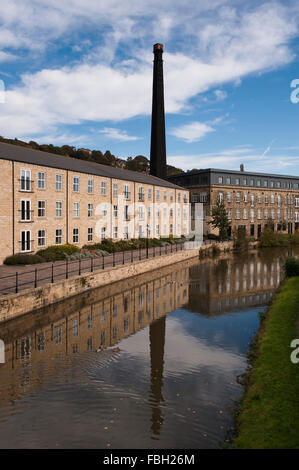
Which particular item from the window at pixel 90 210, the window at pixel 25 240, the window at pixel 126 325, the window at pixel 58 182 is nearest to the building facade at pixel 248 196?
the window at pixel 90 210

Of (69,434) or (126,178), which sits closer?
(69,434)

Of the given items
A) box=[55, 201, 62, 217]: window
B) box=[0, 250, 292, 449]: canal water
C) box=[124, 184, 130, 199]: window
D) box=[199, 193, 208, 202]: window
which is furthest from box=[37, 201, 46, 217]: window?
box=[199, 193, 208, 202]: window

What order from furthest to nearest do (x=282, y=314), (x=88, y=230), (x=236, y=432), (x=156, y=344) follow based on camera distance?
(x=88, y=230) < (x=282, y=314) < (x=156, y=344) < (x=236, y=432)

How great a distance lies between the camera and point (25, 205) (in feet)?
87.2

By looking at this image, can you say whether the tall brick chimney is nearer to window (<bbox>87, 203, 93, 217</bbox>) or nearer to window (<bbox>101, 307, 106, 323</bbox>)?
window (<bbox>87, 203, 93, 217</bbox>)

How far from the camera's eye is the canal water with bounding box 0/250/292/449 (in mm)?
7566

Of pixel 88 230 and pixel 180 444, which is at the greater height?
pixel 88 230

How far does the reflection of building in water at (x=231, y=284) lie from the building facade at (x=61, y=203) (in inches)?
430

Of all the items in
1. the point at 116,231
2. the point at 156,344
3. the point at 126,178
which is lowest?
the point at 156,344

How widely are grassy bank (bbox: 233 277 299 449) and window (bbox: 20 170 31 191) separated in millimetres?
20462

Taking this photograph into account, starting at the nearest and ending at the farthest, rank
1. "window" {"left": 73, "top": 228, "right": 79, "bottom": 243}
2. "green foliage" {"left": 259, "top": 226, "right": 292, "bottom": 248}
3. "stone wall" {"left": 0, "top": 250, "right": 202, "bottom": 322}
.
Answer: "stone wall" {"left": 0, "top": 250, "right": 202, "bottom": 322} < "window" {"left": 73, "top": 228, "right": 79, "bottom": 243} < "green foliage" {"left": 259, "top": 226, "right": 292, "bottom": 248}
